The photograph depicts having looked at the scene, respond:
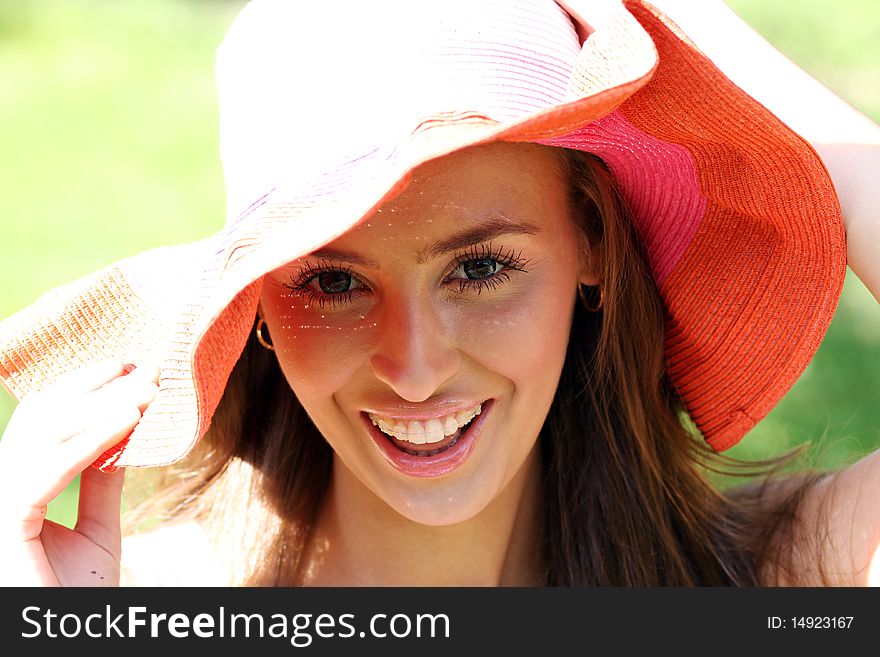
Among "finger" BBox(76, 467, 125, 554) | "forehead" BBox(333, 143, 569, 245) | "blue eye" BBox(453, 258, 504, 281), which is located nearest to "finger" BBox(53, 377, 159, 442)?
"finger" BBox(76, 467, 125, 554)

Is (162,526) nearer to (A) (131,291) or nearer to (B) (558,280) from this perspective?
(A) (131,291)

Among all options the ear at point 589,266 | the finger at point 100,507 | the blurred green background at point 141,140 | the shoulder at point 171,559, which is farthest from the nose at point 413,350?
the blurred green background at point 141,140

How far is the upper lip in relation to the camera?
5.95 feet

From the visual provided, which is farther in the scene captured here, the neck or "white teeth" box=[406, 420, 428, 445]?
the neck

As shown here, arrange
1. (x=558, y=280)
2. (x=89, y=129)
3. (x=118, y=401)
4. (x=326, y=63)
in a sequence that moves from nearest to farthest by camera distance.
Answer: (x=326, y=63), (x=118, y=401), (x=558, y=280), (x=89, y=129)

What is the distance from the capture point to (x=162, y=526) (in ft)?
7.89

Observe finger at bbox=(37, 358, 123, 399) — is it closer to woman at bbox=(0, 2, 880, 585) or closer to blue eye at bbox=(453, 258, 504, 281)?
woman at bbox=(0, 2, 880, 585)

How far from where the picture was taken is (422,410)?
1815 mm

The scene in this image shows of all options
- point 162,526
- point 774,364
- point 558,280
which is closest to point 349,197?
point 558,280

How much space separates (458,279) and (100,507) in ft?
2.22

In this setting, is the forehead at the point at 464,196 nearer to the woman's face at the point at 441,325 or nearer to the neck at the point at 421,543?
the woman's face at the point at 441,325

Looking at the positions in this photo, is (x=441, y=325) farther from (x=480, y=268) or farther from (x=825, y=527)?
(x=825, y=527)

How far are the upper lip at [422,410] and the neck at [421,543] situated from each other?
0.39m

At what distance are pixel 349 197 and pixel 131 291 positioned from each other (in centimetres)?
68
